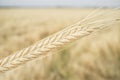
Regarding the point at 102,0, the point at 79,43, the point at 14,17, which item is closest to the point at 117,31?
the point at 79,43

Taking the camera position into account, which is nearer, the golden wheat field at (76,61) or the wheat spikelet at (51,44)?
the wheat spikelet at (51,44)

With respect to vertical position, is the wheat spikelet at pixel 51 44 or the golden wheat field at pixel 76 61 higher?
the wheat spikelet at pixel 51 44

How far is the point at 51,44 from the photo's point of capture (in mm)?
315

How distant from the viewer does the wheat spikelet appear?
311 mm

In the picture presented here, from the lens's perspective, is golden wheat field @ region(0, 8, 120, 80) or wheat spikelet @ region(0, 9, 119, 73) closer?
wheat spikelet @ region(0, 9, 119, 73)

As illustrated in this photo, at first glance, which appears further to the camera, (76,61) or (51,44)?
(76,61)

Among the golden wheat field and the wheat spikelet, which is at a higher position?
the wheat spikelet

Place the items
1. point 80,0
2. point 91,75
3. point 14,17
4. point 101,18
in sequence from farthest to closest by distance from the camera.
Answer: point 14,17 → point 80,0 → point 91,75 → point 101,18

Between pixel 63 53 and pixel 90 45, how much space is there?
13 centimetres

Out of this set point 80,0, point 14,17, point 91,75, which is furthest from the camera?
point 14,17

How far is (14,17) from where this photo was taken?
1.41 metres

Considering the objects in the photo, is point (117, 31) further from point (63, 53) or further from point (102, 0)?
point (102, 0)

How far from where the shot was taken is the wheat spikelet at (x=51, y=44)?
0.31 metres

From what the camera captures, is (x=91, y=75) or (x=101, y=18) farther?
(x=91, y=75)
